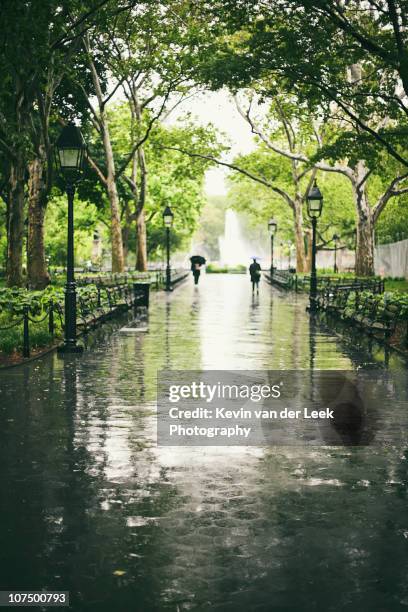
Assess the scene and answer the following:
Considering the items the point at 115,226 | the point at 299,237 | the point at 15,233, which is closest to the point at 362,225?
the point at 115,226

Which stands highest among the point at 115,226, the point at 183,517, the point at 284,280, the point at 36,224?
the point at 115,226

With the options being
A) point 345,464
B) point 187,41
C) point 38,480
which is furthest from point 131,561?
point 187,41

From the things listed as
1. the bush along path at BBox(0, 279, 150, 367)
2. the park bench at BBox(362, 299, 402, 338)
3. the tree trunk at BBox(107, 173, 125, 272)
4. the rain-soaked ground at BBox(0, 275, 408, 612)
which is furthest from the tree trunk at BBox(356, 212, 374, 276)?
the rain-soaked ground at BBox(0, 275, 408, 612)

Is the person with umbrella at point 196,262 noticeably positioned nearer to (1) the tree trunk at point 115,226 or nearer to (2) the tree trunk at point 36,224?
(1) the tree trunk at point 115,226

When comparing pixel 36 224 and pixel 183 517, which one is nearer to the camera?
pixel 183 517

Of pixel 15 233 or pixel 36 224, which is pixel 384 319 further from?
pixel 15 233

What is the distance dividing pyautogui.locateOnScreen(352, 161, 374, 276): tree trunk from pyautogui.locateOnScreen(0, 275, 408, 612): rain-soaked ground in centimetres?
3288

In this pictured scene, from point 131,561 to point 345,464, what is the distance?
10.6ft

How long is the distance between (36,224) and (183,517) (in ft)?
85.4

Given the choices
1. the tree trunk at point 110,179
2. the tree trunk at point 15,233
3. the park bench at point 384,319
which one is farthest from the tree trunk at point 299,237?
the park bench at point 384,319

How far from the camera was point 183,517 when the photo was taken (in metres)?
6.34

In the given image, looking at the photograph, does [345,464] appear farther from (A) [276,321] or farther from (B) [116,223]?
(B) [116,223]

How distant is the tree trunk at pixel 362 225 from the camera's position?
43241 millimetres

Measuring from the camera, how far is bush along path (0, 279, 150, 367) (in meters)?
16.4
